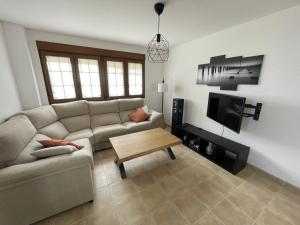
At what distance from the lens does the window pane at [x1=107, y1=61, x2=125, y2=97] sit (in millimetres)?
3534

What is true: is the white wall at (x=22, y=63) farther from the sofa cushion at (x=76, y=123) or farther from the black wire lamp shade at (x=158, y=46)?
the black wire lamp shade at (x=158, y=46)

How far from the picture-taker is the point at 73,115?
2881 mm

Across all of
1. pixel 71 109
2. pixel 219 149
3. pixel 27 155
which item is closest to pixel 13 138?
pixel 27 155

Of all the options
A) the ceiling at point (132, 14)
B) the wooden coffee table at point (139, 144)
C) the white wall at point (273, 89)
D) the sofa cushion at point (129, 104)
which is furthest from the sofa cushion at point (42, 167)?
the white wall at point (273, 89)

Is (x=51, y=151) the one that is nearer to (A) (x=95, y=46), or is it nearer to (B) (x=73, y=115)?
(B) (x=73, y=115)

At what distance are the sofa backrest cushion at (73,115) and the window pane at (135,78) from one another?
4.74ft

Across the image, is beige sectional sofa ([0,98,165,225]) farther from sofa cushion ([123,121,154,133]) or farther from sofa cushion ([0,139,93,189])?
sofa cushion ([123,121,154,133])

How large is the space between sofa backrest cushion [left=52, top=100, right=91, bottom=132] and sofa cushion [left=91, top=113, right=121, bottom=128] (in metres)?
0.11

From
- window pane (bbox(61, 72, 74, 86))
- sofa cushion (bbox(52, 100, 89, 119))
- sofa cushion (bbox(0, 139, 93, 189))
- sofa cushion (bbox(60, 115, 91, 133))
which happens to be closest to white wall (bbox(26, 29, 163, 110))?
window pane (bbox(61, 72, 74, 86))

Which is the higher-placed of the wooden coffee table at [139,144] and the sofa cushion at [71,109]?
the sofa cushion at [71,109]

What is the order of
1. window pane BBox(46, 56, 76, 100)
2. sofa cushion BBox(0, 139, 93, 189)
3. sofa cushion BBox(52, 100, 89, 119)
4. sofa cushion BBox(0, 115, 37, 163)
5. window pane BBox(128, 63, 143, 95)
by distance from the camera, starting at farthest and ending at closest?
window pane BBox(128, 63, 143, 95)
window pane BBox(46, 56, 76, 100)
sofa cushion BBox(52, 100, 89, 119)
sofa cushion BBox(0, 115, 37, 163)
sofa cushion BBox(0, 139, 93, 189)

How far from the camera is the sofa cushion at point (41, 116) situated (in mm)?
2105

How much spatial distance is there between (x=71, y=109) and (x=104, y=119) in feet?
2.38

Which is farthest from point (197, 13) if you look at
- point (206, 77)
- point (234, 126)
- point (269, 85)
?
point (234, 126)
